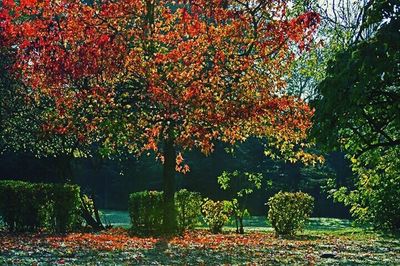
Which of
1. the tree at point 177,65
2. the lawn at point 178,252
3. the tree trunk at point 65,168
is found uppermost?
the tree at point 177,65

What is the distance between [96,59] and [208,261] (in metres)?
8.89

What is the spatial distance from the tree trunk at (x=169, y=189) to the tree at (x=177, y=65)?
35 millimetres

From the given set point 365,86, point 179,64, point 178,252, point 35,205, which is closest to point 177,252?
point 178,252

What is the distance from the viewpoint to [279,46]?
57.8 feet

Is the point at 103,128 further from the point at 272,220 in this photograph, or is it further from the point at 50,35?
the point at 272,220

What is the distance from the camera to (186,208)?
2014 cm

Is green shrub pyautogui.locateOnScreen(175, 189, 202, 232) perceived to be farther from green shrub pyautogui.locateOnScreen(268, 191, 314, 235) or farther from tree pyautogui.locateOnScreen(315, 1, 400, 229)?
tree pyautogui.locateOnScreen(315, 1, 400, 229)

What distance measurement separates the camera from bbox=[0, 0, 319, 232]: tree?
1667 cm

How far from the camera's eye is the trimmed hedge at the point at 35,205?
17531mm

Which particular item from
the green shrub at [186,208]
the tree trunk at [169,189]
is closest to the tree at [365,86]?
the tree trunk at [169,189]

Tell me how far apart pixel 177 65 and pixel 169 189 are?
14.3ft

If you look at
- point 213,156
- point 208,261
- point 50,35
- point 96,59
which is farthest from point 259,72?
point 213,156

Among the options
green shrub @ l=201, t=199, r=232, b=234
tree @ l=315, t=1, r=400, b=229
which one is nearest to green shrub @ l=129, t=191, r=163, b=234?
green shrub @ l=201, t=199, r=232, b=234

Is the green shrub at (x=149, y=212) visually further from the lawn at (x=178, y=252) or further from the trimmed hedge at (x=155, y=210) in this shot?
the lawn at (x=178, y=252)
